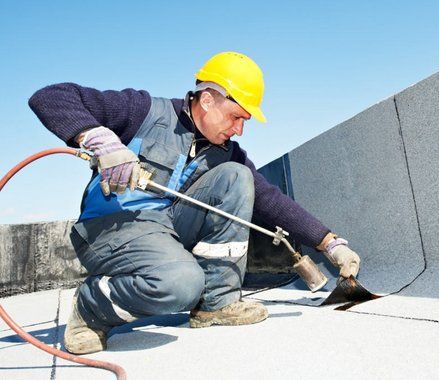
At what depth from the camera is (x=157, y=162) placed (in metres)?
1.69

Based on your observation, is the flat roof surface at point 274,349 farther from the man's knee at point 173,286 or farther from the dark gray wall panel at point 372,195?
the dark gray wall panel at point 372,195

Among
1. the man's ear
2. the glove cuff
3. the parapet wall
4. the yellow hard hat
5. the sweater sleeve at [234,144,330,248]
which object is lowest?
the parapet wall

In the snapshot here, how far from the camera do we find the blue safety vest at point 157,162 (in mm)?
1626

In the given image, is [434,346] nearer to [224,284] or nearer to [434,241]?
[224,284]

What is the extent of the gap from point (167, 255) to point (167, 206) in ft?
1.16

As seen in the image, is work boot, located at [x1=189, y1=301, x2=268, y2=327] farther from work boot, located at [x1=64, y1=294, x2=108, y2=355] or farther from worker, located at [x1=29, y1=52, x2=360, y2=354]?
work boot, located at [x1=64, y1=294, x2=108, y2=355]

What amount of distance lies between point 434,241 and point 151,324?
4.40 feet

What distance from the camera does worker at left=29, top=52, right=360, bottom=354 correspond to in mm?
1458

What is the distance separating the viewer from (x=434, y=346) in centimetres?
114

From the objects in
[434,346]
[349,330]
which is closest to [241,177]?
[349,330]

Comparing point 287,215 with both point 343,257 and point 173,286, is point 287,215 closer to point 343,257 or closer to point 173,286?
point 343,257

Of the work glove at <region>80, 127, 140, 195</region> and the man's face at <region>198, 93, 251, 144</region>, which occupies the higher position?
the man's face at <region>198, 93, 251, 144</region>

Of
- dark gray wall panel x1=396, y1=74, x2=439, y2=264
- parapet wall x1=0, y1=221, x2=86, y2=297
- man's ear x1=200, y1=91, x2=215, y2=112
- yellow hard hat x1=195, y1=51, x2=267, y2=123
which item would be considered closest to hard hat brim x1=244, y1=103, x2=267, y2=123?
yellow hard hat x1=195, y1=51, x2=267, y2=123

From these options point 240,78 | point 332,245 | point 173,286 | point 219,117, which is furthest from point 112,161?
point 332,245
